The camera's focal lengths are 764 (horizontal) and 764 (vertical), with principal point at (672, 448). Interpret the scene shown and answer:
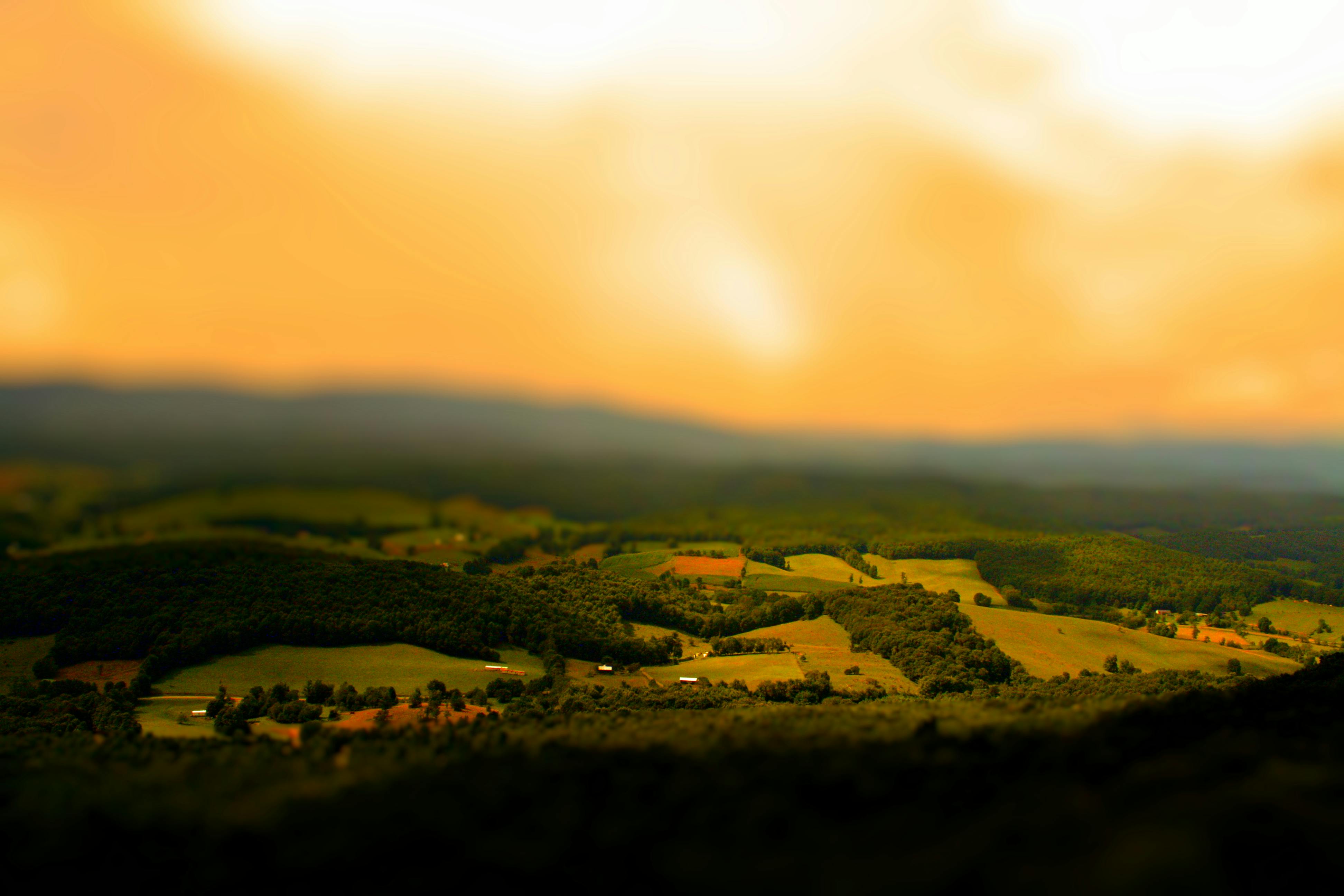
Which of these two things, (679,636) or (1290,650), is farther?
(679,636)

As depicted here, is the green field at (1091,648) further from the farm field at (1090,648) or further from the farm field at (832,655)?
Result: the farm field at (832,655)

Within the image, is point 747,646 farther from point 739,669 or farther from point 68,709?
point 68,709

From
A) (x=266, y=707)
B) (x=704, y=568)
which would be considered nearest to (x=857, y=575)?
(x=704, y=568)

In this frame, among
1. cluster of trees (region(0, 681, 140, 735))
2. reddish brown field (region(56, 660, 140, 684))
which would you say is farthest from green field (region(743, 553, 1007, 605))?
reddish brown field (region(56, 660, 140, 684))

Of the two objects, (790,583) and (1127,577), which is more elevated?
(1127,577)

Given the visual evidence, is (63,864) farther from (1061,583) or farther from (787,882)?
(1061,583)

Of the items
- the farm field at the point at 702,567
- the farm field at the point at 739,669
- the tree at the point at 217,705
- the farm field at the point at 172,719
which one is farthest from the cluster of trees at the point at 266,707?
the farm field at the point at 702,567

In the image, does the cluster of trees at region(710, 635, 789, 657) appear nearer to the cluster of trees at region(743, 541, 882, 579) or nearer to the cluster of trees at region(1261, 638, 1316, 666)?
the cluster of trees at region(743, 541, 882, 579)
